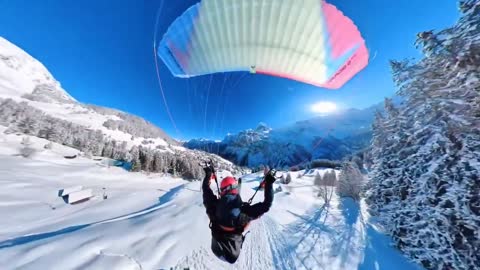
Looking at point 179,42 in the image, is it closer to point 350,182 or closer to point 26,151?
point 350,182

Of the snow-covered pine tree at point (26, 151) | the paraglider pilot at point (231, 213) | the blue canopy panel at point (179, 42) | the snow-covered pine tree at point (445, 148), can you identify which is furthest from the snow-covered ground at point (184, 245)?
the snow-covered pine tree at point (26, 151)

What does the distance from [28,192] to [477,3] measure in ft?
143

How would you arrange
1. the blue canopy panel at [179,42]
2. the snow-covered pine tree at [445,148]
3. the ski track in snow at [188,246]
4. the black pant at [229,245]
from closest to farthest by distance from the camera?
the black pant at [229,245], the snow-covered pine tree at [445,148], the ski track in snow at [188,246], the blue canopy panel at [179,42]

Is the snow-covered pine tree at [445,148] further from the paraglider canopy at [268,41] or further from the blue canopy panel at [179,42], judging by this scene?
the blue canopy panel at [179,42]

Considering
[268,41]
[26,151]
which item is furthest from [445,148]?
[26,151]

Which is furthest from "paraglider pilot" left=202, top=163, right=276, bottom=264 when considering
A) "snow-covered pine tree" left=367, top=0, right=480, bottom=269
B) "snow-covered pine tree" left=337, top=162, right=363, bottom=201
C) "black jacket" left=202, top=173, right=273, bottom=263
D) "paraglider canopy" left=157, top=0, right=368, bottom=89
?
"snow-covered pine tree" left=337, top=162, right=363, bottom=201

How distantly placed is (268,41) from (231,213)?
24.7 feet

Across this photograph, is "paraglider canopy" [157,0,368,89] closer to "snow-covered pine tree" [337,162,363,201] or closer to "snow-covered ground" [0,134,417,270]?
"snow-covered ground" [0,134,417,270]

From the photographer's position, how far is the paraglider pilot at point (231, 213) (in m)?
4.23

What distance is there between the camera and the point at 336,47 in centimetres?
906

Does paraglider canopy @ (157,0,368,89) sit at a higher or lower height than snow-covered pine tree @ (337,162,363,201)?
higher

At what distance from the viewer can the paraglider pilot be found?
4.23m

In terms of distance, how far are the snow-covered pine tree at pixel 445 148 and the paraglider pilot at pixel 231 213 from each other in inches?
246

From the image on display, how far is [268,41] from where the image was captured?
9695 millimetres
